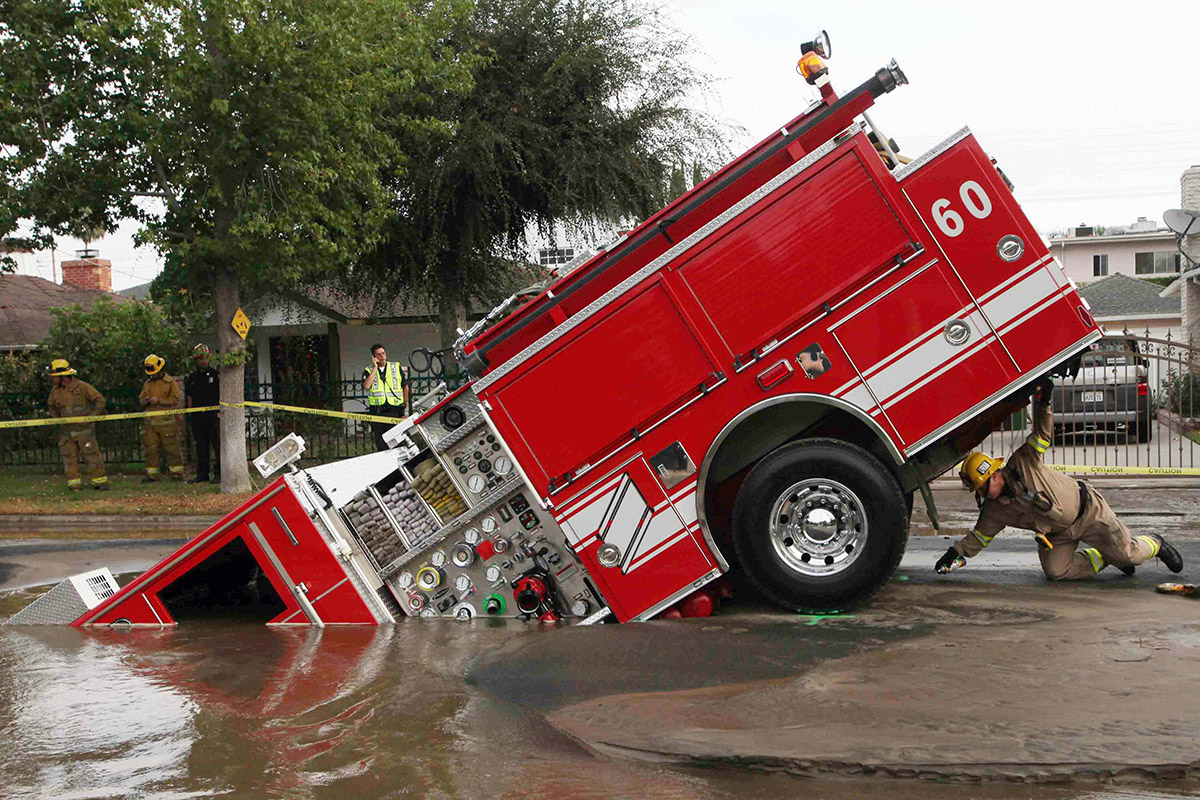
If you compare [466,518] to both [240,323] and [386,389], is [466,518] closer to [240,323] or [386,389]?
[386,389]

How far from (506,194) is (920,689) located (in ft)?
56.3

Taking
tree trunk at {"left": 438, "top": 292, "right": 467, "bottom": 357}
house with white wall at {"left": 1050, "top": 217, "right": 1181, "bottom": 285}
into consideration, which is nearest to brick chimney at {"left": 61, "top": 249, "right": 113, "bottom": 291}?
tree trunk at {"left": 438, "top": 292, "right": 467, "bottom": 357}

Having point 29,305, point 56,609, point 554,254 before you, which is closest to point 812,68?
point 56,609

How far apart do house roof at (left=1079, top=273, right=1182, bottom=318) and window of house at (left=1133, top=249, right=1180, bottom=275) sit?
24090 millimetres

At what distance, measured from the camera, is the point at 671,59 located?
72.6 feet

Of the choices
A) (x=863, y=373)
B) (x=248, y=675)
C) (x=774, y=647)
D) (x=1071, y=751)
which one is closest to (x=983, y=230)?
(x=863, y=373)

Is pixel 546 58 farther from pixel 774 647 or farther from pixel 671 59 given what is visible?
pixel 774 647

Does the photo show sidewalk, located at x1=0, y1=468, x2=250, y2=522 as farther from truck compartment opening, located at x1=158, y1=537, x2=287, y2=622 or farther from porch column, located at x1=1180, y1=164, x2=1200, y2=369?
porch column, located at x1=1180, y1=164, x2=1200, y2=369

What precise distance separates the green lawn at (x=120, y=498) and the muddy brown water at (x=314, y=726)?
22.7 feet

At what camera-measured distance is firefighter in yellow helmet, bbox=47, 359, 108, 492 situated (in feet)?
55.3

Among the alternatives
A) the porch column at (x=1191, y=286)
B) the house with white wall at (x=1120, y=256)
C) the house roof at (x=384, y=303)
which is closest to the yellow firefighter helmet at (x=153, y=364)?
the house roof at (x=384, y=303)

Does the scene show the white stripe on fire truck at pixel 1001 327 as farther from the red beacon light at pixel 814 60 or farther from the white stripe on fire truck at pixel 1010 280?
the red beacon light at pixel 814 60

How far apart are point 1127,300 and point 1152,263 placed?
94.8 feet

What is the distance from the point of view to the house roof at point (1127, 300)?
48.9 metres
